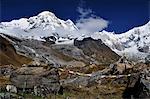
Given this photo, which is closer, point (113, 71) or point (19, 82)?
point (19, 82)

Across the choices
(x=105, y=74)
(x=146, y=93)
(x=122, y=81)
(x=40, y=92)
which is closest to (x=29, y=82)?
(x=40, y=92)

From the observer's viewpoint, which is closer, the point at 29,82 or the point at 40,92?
the point at 40,92

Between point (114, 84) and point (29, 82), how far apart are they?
2079 centimetres

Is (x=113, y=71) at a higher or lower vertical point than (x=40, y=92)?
higher

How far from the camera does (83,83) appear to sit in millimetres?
76625

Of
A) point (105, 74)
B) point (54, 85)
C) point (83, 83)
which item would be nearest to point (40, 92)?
point (54, 85)

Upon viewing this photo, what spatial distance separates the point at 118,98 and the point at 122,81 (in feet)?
67.2

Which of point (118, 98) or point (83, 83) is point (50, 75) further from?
point (83, 83)

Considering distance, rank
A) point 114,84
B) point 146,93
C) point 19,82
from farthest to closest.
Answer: point 114,84
point 19,82
point 146,93

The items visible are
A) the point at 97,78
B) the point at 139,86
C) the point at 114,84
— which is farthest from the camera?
the point at 97,78

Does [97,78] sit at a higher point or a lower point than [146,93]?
higher

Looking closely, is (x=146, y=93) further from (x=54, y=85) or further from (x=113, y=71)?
(x=113, y=71)

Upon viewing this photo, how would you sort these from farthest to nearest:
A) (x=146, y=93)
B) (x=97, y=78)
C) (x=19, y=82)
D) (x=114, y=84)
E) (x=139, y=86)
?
(x=97, y=78)
(x=114, y=84)
(x=19, y=82)
(x=139, y=86)
(x=146, y=93)

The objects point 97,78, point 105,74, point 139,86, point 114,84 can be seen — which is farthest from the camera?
point 105,74
